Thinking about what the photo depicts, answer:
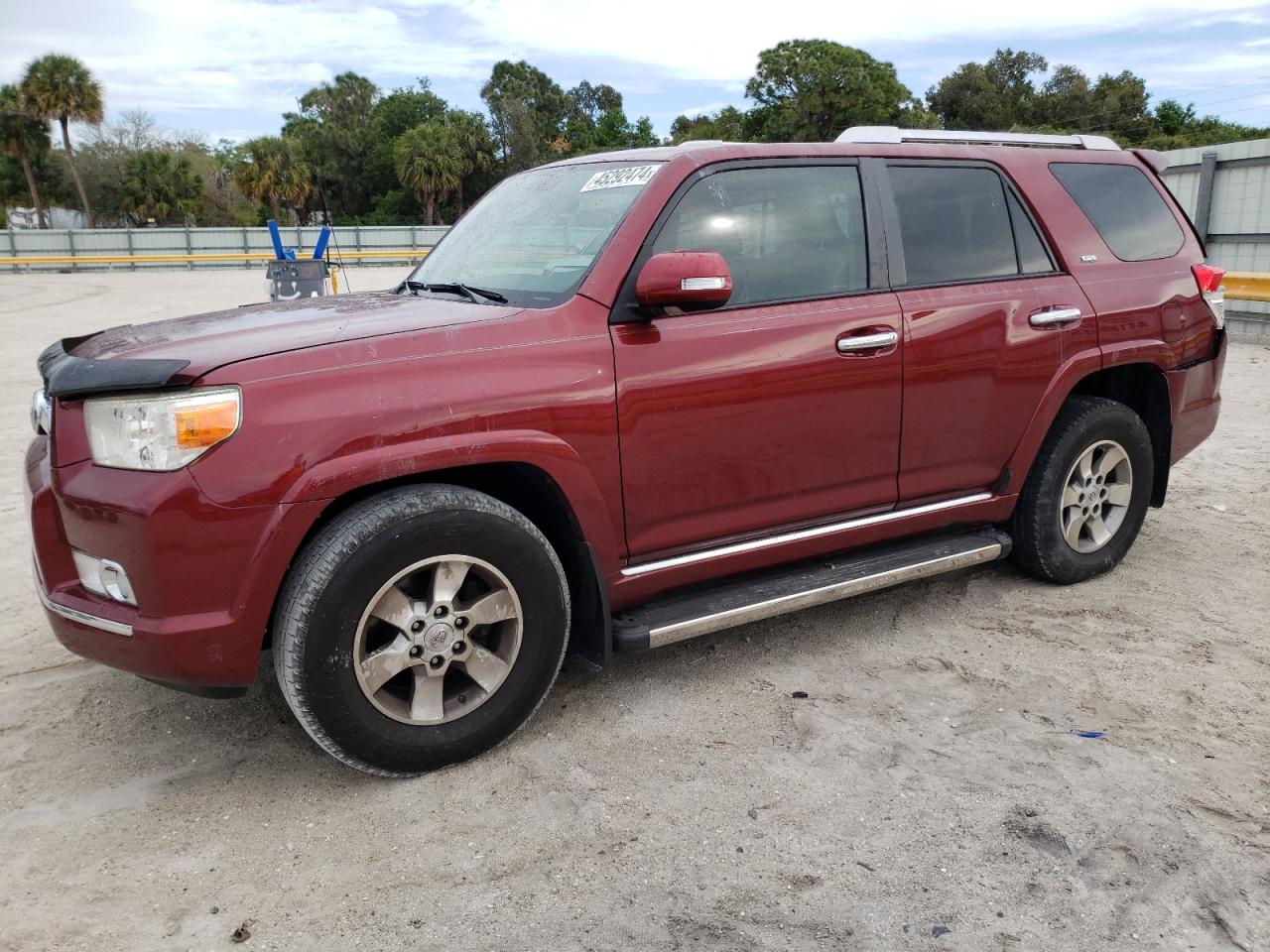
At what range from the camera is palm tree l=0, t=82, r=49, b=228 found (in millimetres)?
50000

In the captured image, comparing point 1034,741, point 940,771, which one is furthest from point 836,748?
point 1034,741

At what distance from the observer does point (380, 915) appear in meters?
2.49

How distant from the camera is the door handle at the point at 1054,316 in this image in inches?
162

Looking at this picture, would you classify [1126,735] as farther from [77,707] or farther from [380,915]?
[77,707]

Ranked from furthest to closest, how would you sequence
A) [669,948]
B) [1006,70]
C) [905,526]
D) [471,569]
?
[1006,70] < [905,526] < [471,569] < [669,948]

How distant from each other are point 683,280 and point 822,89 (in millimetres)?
63934

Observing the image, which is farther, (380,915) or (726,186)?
(726,186)

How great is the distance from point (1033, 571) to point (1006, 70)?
83.4m

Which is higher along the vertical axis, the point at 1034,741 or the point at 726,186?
the point at 726,186

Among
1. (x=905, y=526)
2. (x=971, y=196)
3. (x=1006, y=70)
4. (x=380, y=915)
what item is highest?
(x=1006, y=70)

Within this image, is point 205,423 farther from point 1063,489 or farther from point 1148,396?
point 1148,396

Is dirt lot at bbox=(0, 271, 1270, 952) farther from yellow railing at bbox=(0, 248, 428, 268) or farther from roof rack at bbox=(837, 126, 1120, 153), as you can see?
yellow railing at bbox=(0, 248, 428, 268)

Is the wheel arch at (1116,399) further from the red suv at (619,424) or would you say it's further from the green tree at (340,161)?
the green tree at (340,161)

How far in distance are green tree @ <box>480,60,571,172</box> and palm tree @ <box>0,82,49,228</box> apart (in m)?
24.1
